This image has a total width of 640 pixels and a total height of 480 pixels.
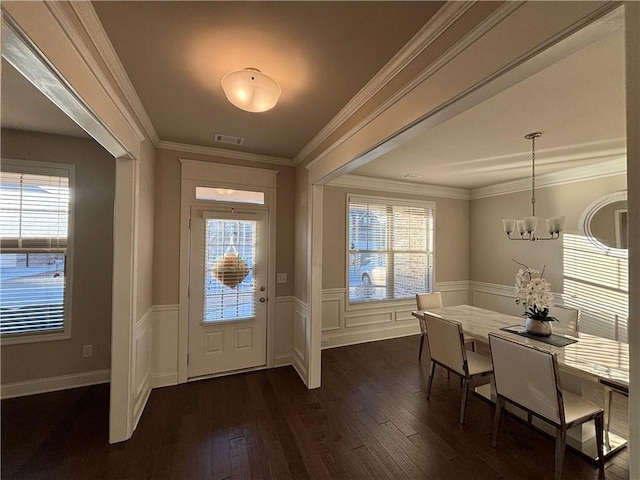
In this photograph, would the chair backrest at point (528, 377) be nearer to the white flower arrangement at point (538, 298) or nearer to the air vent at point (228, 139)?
the white flower arrangement at point (538, 298)

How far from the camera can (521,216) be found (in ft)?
14.6

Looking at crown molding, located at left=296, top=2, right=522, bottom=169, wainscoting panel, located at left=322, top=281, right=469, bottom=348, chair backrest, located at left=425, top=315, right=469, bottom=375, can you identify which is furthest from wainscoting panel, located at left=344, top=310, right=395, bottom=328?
crown molding, located at left=296, top=2, right=522, bottom=169

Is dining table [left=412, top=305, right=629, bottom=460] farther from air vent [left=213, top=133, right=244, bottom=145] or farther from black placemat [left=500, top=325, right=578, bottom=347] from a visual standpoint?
air vent [left=213, top=133, right=244, bottom=145]

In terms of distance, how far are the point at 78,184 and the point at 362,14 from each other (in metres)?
3.26

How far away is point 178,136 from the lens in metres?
2.88

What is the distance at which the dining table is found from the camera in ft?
5.85

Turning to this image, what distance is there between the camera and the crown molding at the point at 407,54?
1259 mm

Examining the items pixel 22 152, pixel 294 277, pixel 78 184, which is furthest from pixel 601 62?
pixel 22 152

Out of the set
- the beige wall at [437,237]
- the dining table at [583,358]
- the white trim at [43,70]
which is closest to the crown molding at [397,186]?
the beige wall at [437,237]

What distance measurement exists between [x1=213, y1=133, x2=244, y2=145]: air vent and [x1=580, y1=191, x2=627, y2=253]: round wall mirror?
4.54m

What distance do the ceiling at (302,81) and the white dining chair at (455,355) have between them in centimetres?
190

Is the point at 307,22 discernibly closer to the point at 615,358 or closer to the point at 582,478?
the point at 615,358

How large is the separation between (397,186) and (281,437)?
12.9 feet

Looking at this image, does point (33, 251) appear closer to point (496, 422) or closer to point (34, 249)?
point (34, 249)
